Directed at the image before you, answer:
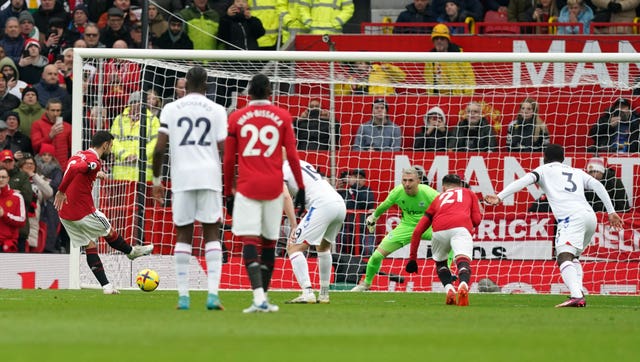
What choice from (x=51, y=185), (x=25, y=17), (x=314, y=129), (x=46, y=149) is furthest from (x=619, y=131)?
(x=25, y=17)

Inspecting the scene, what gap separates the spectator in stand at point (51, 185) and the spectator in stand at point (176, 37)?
326 cm

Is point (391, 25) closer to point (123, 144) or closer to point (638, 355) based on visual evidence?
point (123, 144)

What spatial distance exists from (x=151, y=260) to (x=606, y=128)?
7883 mm

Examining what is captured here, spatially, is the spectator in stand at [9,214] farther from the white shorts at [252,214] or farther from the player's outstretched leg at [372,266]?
the white shorts at [252,214]

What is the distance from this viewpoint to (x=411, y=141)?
21562mm

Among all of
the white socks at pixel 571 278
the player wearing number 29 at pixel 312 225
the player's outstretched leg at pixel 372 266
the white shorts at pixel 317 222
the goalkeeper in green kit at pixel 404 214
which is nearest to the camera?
the player wearing number 29 at pixel 312 225

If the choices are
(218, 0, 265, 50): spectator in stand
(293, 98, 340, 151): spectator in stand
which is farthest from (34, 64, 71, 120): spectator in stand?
(293, 98, 340, 151): spectator in stand

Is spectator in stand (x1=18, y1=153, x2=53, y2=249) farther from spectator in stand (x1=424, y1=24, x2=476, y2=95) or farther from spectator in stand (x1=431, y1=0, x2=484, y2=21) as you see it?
spectator in stand (x1=431, y1=0, x2=484, y2=21)

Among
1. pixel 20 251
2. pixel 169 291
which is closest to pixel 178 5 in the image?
pixel 20 251

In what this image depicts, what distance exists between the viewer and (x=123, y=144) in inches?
803

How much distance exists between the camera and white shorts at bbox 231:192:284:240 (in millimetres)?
12523

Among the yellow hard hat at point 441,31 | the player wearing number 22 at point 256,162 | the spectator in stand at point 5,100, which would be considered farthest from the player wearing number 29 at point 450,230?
the spectator in stand at point 5,100

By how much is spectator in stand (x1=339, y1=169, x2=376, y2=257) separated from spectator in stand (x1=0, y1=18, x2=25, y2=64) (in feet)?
25.7

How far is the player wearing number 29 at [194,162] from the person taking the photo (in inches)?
495
